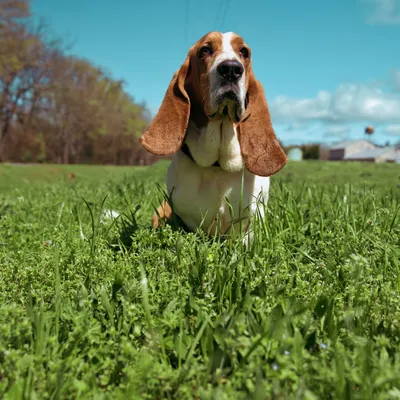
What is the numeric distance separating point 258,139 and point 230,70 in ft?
1.87

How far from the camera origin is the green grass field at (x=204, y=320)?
1.39 metres

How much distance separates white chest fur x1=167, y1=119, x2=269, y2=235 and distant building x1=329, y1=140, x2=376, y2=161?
99481mm

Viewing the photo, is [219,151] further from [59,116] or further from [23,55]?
[59,116]

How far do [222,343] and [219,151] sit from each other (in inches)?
67.4

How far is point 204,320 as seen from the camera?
1.74 metres

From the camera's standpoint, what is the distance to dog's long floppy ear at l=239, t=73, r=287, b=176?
3.03 meters

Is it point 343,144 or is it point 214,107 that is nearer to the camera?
point 214,107

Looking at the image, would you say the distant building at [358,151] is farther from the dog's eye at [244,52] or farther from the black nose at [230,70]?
the black nose at [230,70]

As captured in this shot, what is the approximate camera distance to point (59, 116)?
35750 mm

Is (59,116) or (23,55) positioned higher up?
(23,55)

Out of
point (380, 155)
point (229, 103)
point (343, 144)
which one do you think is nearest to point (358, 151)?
point (343, 144)

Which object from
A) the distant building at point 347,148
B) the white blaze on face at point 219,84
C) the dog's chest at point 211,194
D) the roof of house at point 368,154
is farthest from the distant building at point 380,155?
the white blaze on face at point 219,84

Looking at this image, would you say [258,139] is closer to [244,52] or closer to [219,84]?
[219,84]

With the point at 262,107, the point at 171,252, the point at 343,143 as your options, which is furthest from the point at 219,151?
the point at 343,143
